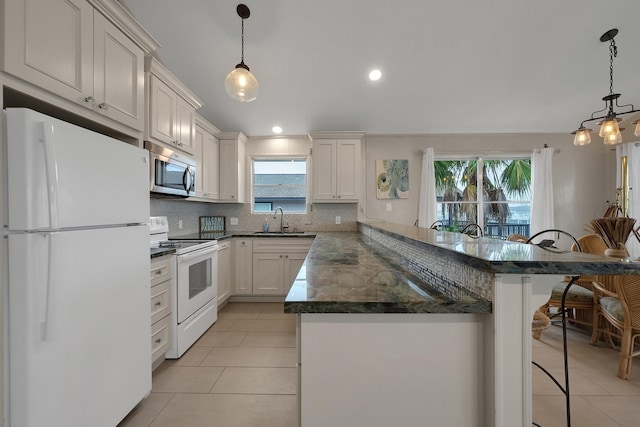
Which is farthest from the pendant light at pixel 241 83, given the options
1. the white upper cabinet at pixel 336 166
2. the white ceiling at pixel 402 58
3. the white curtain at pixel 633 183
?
the white curtain at pixel 633 183

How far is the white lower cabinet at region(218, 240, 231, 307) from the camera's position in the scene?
3244mm

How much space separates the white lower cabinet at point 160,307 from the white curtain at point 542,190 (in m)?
4.88

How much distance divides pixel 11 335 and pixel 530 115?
5.32 meters

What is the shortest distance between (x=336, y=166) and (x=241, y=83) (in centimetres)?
215

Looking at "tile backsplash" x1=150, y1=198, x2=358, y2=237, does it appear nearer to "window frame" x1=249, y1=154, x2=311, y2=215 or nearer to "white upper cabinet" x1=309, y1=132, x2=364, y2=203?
"window frame" x1=249, y1=154, x2=311, y2=215

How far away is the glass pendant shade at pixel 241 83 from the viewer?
6.23ft

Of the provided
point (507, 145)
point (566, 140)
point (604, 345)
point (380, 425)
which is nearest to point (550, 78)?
point (507, 145)

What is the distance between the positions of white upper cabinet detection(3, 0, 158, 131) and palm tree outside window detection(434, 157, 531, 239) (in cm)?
410

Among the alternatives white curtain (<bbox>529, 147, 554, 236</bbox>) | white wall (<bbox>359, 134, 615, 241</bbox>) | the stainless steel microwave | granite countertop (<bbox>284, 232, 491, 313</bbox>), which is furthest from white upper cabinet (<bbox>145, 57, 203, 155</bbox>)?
white curtain (<bbox>529, 147, 554, 236</bbox>)

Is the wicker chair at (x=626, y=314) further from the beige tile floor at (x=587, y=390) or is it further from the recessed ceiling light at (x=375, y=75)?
the recessed ceiling light at (x=375, y=75)

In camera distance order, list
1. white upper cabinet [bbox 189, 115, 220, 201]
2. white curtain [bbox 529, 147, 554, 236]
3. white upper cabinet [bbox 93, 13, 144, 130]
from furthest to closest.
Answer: white curtain [bbox 529, 147, 554, 236]
white upper cabinet [bbox 189, 115, 220, 201]
white upper cabinet [bbox 93, 13, 144, 130]

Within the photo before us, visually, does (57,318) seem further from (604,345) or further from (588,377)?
(604,345)

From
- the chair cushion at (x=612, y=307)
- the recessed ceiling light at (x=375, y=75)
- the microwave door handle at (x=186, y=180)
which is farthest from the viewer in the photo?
the recessed ceiling light at (x=375, y=75)

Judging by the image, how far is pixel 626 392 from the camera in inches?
71.1
